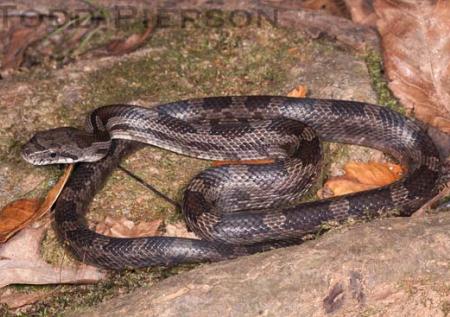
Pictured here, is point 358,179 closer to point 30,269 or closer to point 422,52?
point 422,52

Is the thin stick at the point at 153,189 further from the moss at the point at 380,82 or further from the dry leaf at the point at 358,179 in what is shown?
the moss at the point at 380,82

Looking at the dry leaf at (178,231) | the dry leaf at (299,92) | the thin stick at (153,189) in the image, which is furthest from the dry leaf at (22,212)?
the dry leaf at (299,92)

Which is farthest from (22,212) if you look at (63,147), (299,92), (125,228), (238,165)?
(299,92)

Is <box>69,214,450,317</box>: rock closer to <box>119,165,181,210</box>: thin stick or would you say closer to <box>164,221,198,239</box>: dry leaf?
<box>164,221,198,239</box>: dry leaf

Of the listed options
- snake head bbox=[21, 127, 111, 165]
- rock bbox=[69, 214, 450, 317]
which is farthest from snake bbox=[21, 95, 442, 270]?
rock bbox=[69, 214, 450, 317]

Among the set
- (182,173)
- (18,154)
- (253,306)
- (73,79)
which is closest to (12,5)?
(73,79)

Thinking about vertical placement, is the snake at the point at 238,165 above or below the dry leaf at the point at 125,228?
above
